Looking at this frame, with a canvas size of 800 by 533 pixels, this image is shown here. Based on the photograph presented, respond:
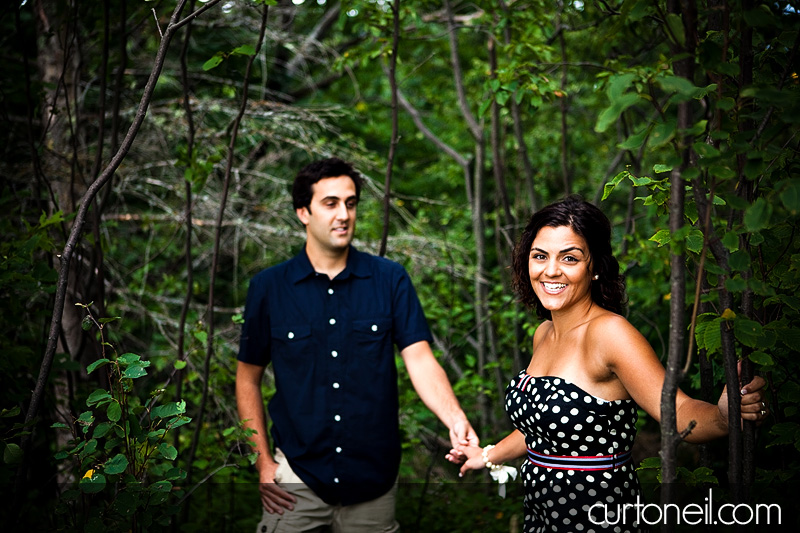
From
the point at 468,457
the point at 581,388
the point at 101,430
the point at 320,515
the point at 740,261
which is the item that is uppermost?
the point at 740,261

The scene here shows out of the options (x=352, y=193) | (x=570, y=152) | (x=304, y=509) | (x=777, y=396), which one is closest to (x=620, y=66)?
(x=352, y=193)

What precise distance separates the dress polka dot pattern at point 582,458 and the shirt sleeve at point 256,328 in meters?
1.36

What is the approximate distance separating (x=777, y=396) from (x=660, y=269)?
2.00m

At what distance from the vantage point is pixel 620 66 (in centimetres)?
335

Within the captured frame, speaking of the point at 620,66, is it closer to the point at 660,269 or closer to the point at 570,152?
the point at 660,269

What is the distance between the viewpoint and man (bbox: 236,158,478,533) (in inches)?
107

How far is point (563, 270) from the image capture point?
2.10 m

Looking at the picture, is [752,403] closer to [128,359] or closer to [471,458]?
[471,458]

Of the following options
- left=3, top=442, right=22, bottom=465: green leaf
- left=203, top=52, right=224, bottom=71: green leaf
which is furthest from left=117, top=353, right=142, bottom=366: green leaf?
left=203, top=52, right=224, bottom=71: green leaf

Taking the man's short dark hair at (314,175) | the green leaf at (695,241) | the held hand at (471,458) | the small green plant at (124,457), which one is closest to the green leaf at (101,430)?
the small green plant at (124,457)

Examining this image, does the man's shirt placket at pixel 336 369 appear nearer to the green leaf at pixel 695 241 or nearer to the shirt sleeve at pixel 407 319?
the shirt sleeve at pixel 407 319

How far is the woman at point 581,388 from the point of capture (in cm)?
189

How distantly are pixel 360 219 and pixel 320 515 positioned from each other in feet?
12.6

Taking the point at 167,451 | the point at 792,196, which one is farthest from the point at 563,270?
the point at 167,451
